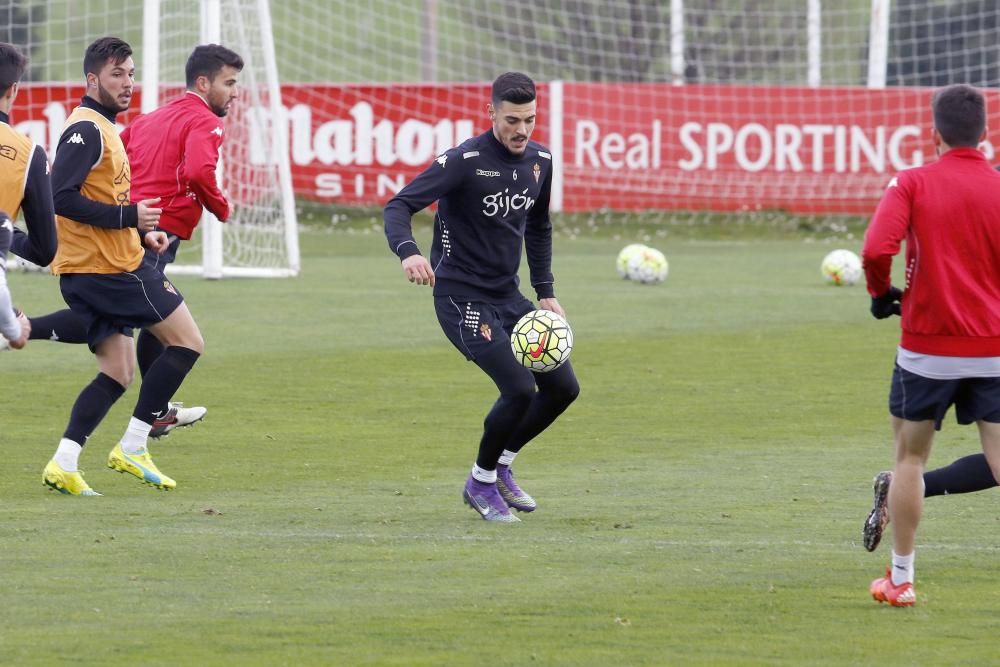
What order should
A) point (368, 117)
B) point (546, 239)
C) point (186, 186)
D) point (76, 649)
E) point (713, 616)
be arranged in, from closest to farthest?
point (76, 649) < point (713, 616) < point (546, 239) < point (186, 186) < point (368, 117)

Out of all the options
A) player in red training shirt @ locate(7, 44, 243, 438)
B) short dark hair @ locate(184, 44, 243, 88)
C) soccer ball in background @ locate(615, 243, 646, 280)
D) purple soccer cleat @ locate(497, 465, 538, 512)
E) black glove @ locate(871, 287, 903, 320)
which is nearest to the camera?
black glove @ locate(871, 287, 903, 320)

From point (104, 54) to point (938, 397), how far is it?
13.8ft

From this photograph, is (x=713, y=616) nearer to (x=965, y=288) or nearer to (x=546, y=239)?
(x=965, y=288)

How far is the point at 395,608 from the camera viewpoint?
19.7ft

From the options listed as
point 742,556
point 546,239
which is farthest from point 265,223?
point 742,556

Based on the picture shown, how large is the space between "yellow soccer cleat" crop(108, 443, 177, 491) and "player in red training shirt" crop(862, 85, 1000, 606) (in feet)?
12.3

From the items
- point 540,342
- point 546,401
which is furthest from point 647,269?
point 540,342

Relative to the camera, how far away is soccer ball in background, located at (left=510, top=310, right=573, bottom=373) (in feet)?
26.0

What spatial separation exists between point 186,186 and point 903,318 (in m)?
4.65

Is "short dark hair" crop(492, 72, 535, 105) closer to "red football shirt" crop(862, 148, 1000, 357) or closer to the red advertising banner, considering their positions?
"red football shirt" crop(862, 148, 1000, 357)

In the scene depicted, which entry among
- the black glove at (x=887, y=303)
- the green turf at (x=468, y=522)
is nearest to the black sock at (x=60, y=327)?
the green turf at (x=468, y=522)

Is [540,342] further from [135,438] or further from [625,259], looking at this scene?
[625,259]

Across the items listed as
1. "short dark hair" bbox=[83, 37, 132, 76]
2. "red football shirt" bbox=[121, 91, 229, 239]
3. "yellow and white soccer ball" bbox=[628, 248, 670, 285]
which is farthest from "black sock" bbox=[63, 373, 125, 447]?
"yellow and white soccer ball" bbox=[628, 248, 670, 285]

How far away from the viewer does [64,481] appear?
824cm
